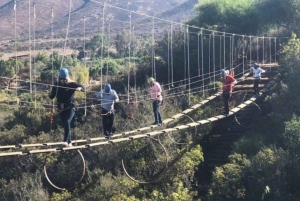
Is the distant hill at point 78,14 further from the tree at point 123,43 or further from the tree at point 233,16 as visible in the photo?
the tree at point 233,16

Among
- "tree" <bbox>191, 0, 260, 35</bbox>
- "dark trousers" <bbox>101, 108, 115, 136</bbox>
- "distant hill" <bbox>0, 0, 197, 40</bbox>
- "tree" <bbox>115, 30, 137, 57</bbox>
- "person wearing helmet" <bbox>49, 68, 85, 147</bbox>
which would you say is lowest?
"dark trousers" <bbox>101, 108, 115, 136</bbox>

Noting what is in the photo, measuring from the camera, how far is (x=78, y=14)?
37.7m

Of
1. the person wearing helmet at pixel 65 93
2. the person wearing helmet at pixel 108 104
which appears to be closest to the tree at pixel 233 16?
the person wearing helmet at pixel 108 104

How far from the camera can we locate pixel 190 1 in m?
43.1

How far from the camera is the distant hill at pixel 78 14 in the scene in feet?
A: 102

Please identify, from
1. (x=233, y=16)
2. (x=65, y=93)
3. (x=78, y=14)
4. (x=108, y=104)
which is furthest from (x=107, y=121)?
(x=78, y=14)

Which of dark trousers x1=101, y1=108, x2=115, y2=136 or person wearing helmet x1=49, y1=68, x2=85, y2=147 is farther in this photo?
dark trousers x1=101, y1=108, x2=115, y2=136

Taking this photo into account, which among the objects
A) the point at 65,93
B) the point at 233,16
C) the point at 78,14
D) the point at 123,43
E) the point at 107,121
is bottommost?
the point at 107,121

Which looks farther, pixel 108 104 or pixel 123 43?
pixel 123 43

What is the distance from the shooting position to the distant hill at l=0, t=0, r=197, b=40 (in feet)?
102

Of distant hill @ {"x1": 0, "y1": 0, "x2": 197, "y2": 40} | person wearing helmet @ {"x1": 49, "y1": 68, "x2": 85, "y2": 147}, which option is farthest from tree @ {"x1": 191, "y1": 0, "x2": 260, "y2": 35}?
person wearing helmet @ {"x1": 49, "y1": 68, "x2": 85, "y2": 147}

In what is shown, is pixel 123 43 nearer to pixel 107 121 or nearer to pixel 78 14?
pixel 78 14

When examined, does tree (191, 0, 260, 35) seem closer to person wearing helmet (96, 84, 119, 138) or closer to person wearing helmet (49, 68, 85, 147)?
person wearing helmet (96, 84, 119, 138)

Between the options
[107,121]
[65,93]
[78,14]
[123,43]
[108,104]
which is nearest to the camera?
[65,93]
